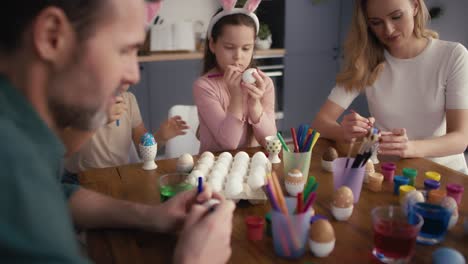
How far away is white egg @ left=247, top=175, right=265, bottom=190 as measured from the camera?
0.94 meters

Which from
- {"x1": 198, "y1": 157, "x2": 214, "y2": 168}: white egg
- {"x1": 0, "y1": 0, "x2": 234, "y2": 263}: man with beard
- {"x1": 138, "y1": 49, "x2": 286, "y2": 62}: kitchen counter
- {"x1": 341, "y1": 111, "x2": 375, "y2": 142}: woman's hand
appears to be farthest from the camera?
{"x1": 138, "y1": 49, "x2": 286, "y2": 62}: kitchen counter

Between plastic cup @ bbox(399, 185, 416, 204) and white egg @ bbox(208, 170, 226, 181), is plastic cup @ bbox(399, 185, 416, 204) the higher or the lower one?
the lower one

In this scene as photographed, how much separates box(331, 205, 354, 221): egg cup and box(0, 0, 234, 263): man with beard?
27cm

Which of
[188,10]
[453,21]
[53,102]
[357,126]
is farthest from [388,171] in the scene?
A: [188,10]

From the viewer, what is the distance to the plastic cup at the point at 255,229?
78 centimetres

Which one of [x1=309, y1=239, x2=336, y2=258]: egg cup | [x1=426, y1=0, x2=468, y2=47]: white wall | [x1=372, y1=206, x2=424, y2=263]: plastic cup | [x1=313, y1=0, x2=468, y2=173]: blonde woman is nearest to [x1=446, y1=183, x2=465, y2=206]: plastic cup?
[x1=372, y1=206, x2=424, y2=263]: plastic cup

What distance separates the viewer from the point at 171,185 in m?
0.97

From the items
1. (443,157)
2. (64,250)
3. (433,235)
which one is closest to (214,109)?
(443,157)

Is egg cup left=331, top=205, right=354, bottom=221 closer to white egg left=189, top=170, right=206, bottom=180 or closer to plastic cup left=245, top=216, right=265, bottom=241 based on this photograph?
plastic cup left=245, top=216, right=265, bottom=241

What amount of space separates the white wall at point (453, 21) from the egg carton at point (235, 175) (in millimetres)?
2845

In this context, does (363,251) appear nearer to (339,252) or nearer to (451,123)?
(339,252)

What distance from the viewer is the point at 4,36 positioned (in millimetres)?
546

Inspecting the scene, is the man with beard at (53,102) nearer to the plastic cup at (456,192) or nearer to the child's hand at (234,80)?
the plastic cup at (456,192)

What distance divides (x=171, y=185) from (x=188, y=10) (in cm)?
313
